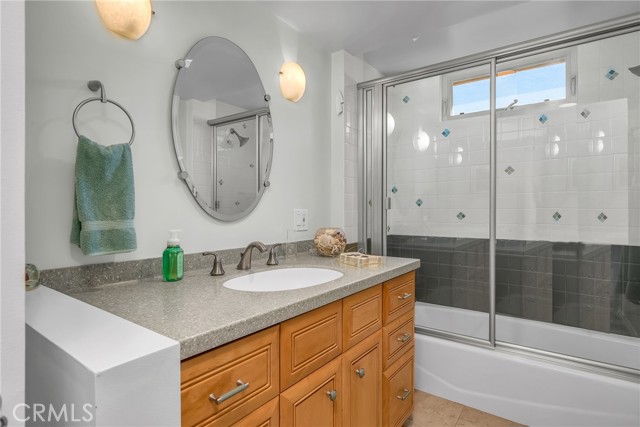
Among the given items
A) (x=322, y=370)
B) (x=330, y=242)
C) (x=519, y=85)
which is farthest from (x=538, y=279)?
(x=322, y=370)

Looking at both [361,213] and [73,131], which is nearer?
[73,131]

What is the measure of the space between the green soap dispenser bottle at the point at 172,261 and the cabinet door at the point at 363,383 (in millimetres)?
658

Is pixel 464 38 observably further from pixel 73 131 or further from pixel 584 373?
pixel 73 131

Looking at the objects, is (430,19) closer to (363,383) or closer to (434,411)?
(363,383)

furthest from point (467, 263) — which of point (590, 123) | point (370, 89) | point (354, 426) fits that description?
point (354, 426)

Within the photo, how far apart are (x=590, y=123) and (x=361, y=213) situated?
1583 mm

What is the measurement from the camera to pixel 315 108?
2104 mm

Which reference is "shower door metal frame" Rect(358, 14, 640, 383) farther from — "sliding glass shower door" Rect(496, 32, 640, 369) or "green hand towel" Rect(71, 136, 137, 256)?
"green hand towel" Rect(71, 136, 137, 256)

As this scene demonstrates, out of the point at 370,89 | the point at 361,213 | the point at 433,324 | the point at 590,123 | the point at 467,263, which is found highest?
the point at 370,89

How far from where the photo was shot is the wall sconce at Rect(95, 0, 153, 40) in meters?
1.11

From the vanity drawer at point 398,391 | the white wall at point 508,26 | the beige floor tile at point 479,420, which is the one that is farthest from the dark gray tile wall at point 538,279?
the white wall at point 508,26

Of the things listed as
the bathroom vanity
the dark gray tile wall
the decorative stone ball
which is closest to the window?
the dark gray tile wall

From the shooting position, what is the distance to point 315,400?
103 centimetres

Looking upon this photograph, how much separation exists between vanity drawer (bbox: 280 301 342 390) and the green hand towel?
60 cm
